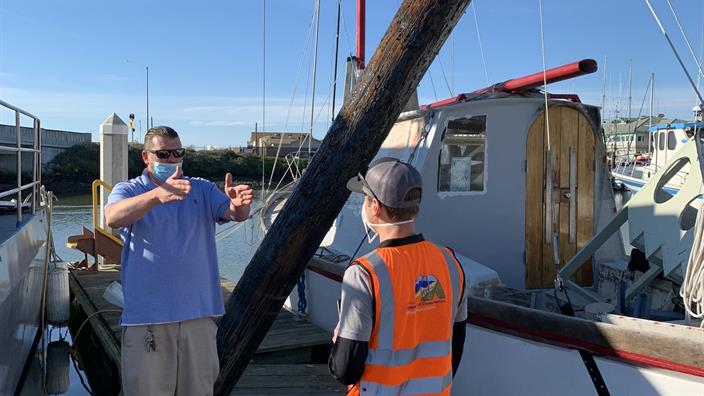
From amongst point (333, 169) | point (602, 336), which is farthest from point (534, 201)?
point (333, 169)

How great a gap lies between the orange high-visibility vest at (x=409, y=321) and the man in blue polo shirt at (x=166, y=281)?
46.4 inches

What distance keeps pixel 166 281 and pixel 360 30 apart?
16.7 ft

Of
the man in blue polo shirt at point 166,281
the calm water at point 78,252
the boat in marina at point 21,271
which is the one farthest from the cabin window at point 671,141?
the man in blue polo shirt at point 166,281

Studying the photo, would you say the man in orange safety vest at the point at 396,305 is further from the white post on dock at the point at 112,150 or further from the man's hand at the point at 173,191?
the white post on dock at the point at 112,150

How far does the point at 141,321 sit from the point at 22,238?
2848 mm

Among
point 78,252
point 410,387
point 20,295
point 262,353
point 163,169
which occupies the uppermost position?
point 163,169

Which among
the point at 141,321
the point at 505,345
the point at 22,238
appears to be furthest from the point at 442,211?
the point at 22,238

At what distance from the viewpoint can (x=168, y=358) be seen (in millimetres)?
2947

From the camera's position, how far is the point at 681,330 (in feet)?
9.83

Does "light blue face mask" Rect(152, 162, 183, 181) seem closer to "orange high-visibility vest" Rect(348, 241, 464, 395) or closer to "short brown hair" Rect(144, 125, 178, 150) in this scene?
"short brown hair" Rect(144, 125, 178, 150)

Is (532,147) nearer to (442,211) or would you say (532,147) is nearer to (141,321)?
(442,211)

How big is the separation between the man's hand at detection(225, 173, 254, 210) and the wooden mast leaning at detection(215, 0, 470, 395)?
841mm

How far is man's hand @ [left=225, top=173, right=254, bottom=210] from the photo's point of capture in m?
2.94

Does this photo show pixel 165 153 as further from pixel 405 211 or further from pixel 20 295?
pixel 20 295
